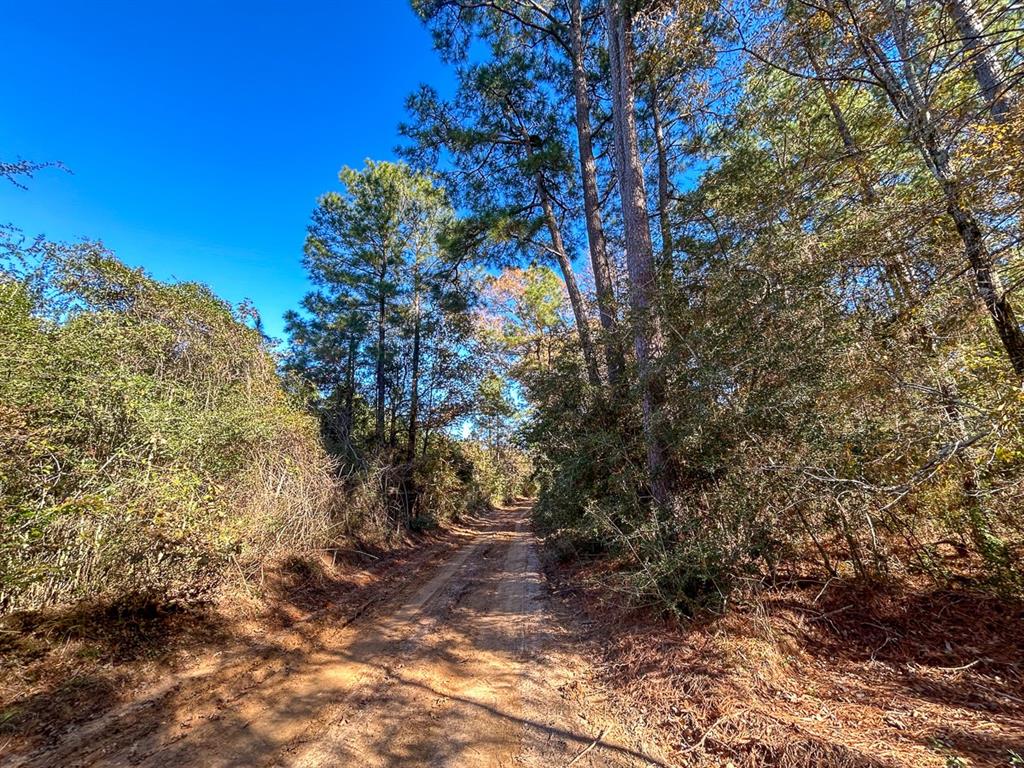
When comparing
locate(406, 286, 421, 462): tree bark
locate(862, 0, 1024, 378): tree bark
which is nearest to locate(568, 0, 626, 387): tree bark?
locate(862, 0, 1024, 378): tree bark

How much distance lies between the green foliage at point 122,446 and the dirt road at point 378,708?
4.03ft

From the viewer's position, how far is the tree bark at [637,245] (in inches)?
175

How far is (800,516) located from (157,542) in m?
6.10

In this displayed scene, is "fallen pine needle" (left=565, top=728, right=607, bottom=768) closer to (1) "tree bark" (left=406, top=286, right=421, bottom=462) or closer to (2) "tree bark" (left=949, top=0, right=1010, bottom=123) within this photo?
(2) "tree bark" (left=949, top=0, right=1010, bottom=123)

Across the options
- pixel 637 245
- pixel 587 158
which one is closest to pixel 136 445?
pixel 637 245

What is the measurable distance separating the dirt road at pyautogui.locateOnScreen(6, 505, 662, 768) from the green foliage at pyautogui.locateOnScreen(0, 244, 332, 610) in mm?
1227

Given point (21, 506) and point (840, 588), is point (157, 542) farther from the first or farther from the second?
point (840, 588)

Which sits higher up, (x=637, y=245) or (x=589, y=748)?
(x=637, y=245)

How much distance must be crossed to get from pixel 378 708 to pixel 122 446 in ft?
11.0

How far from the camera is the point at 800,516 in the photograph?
354cm

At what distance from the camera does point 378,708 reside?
294 cm

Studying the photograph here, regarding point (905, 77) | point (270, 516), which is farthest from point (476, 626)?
point (905, 77)

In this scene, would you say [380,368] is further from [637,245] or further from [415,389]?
[637,245]

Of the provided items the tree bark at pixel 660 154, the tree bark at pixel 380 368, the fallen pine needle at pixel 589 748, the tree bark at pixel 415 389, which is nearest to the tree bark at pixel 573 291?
the tree bark at pixel 660 154
